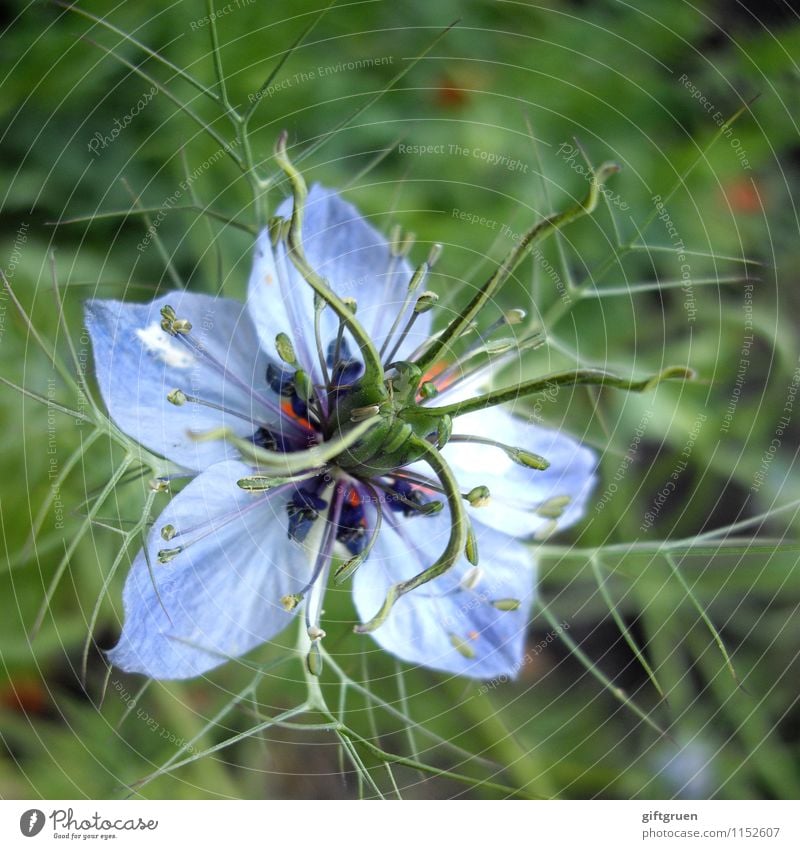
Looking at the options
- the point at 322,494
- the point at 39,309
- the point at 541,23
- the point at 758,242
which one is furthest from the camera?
the point at 758,242

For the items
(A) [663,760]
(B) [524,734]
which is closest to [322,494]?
(B) [524,734]

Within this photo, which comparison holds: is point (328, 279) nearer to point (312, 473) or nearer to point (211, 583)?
point (312, 473)

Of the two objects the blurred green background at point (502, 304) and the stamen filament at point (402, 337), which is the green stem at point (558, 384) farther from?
the blurred green background at point (502, 304)

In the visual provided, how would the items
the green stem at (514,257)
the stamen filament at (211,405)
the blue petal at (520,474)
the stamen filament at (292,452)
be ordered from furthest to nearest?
the blue petal at (520,474) → the stamen filament at (211,405) → the green stem at (514,257) → the stamen filament at (292,452)

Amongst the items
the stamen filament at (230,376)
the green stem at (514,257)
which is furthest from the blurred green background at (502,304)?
the green stem at (514,257)

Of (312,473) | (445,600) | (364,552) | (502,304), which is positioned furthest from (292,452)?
(502,304)

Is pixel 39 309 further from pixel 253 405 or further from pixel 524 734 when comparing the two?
pixel 524 734

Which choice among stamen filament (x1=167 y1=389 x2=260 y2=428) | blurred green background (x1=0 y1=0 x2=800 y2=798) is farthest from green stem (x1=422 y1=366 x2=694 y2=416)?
blurred green background (x1=0 y1=0 x2=800 y2=798)
